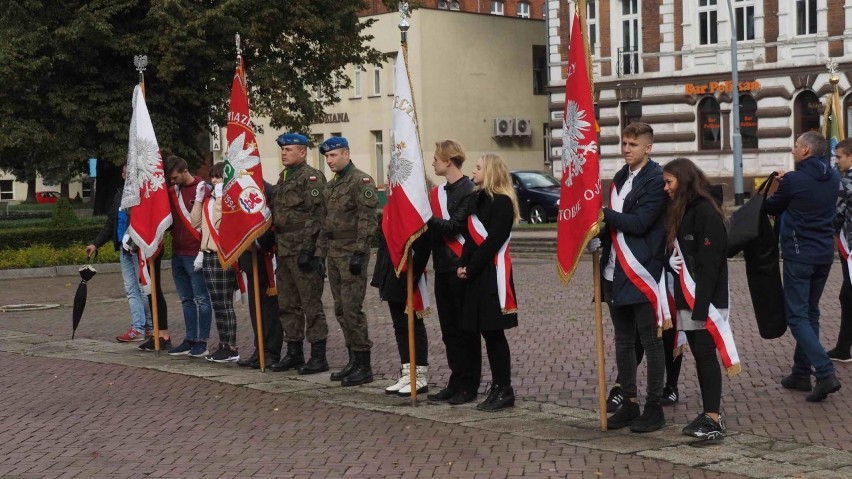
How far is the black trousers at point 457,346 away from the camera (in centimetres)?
945

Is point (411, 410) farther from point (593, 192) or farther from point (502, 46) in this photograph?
point (502, 46)

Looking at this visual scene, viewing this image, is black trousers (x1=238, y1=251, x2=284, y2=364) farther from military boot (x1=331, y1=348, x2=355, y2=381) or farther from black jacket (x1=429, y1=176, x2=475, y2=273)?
black jacket (x1=429, y1=176, x2=475, y2=273)

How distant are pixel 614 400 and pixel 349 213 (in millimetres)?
2653

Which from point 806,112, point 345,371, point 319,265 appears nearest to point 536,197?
point 806,112

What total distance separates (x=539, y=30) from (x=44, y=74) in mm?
28993

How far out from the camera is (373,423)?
877cm

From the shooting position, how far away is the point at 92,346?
1330 cm

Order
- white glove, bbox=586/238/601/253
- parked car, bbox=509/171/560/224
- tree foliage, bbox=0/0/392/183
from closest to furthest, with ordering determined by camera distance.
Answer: white glove, bbox=586/238/601/253 < tree foliage, bbox=0/0/392/183 < parked car, bbox=509/171/560/224

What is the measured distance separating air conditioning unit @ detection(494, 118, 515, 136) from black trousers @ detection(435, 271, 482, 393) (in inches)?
1712

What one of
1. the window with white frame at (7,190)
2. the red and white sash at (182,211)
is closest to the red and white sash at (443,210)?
the red and white sash at (182,211)

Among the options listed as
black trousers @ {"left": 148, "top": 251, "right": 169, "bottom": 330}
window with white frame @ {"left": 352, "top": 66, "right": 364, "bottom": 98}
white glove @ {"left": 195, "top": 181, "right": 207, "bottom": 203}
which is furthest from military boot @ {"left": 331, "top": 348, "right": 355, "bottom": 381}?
window with white frame @ {"left": 352, "top": 66, "right": 364, "bottom": 98}

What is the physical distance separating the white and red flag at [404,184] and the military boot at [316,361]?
1.79 meters

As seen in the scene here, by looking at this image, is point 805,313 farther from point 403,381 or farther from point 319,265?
point 319,265

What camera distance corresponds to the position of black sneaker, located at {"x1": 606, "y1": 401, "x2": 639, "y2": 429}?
837 cm
